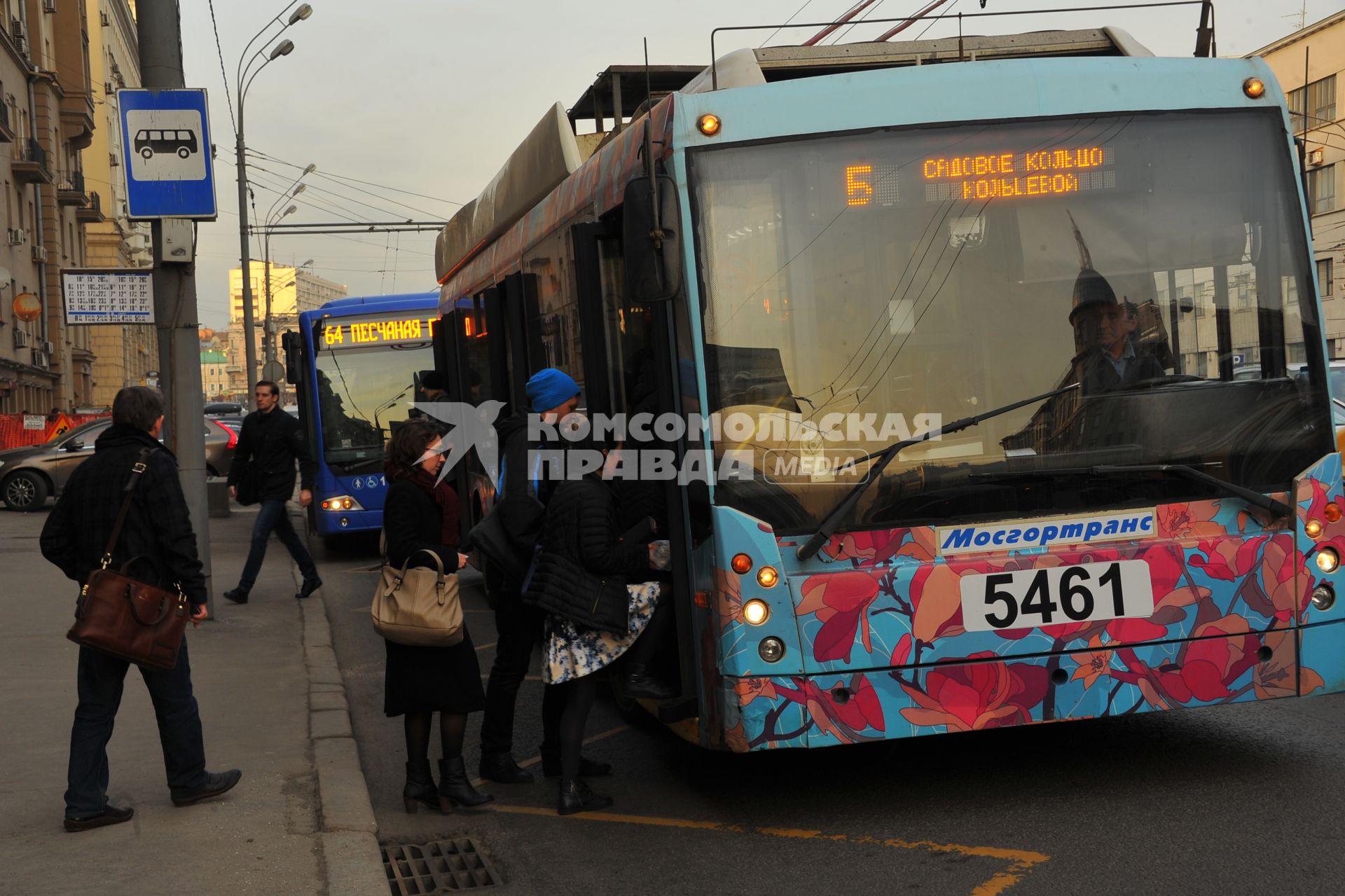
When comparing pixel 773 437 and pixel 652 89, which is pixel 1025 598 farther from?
pixel 652 89

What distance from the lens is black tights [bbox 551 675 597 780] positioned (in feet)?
18.9

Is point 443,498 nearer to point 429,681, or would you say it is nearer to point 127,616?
point 429,681

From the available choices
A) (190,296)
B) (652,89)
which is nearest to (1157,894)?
(652,89)

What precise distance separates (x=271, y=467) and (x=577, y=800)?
24.8 ft

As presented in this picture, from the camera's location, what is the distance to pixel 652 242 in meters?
5.28

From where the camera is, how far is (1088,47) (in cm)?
641

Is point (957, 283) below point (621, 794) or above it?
above

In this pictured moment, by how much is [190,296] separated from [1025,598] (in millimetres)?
7476

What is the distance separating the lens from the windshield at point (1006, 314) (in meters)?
5.29

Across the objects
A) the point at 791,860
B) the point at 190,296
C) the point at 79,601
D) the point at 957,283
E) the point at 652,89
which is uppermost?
the point at 652,89

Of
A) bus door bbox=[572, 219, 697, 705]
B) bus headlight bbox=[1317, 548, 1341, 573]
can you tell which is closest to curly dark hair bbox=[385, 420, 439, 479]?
bus door bbox=[572, 219, 697, 705]

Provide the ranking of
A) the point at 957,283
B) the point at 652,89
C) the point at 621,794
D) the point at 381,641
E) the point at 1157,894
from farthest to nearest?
the point at 381,641 < the point at 652,89 < the point at 621,794 < the point at 957,283 < the point at 1157,894

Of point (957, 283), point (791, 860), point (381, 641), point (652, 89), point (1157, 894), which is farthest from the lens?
point (381, 641)

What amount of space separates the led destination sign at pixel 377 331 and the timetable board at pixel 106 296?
598 centimetres
